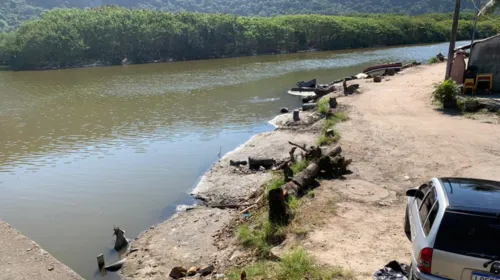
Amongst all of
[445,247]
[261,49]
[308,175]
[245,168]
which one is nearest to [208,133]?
[245,168]

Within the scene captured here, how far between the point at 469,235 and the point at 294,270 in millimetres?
2982

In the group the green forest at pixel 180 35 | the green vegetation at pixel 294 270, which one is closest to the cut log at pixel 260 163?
the green vegetation at pixel 294 270

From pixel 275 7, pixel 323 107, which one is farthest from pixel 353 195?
pixel 275 7

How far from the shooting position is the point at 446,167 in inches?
477

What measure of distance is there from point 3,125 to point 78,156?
394 inches

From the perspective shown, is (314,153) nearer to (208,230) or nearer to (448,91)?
(208,230)

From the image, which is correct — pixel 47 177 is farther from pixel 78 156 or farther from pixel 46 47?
pixel 46 47

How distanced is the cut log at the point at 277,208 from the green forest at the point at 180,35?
6236cm

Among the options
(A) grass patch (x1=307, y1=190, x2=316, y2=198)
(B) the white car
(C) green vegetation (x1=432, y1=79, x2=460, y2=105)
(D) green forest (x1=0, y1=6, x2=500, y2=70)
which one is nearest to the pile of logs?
(A) grass patch (x1=307, y1=190, x2=316, y2=198)

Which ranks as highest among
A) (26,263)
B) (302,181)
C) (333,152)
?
(333,152)

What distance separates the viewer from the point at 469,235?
199 inches

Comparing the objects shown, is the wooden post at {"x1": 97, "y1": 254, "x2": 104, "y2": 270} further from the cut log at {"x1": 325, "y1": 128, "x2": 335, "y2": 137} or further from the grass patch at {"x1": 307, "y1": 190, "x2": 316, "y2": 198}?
the cut log at {"x1": 325, "y1": 128, "x2": 335, "y2": 137}

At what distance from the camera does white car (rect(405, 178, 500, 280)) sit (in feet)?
16.2

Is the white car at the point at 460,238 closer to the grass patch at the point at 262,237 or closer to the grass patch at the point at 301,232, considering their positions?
the grass patch at the point at 301,232
